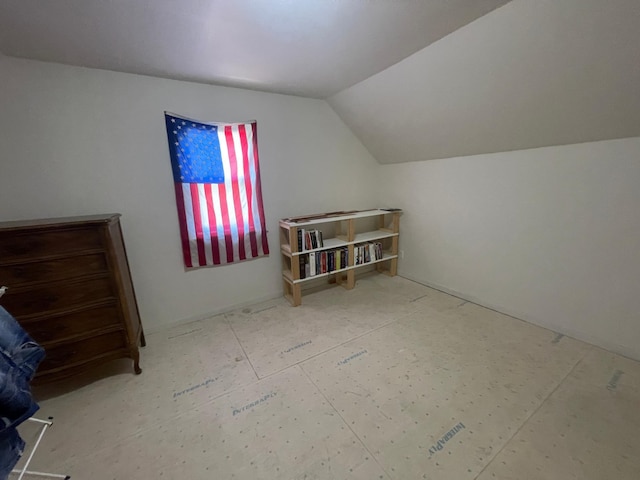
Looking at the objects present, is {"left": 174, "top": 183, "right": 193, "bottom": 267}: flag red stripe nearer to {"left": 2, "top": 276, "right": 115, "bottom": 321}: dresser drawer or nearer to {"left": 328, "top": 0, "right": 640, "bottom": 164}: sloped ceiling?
{"left": 2, "top": 276, "right": 115, "bottom": 321}: dresser drawer

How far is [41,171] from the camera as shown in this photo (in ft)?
6.01

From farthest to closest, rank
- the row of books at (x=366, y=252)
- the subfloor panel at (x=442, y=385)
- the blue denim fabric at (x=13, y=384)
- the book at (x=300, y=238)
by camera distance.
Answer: the row of books at (x=366, y=252), the book at (x=300, y=238), the subfloor panel at (x=442, y=385), the blue denim fabric at (x=13, y=384)

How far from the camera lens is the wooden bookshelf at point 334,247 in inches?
107

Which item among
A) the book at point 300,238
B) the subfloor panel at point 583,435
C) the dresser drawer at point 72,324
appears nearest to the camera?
the subfloor panel at point 583,435

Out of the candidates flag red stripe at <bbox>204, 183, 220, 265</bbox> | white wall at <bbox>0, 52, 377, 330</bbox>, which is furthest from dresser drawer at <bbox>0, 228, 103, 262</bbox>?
flag red stripe at <bbox>204, 183, 220, 265</bbox>

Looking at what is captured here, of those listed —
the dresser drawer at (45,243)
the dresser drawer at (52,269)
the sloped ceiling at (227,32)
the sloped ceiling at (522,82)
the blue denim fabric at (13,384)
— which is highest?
the sloped ceiling at (227,32)

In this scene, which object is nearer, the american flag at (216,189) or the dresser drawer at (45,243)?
the dresser drawer at (45,243)

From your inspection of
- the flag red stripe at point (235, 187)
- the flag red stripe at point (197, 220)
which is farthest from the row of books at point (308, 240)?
the flag red stripe at point (197, 220)

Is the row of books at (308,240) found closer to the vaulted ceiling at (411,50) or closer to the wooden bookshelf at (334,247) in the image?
the wooden bookshelf at (334,247)

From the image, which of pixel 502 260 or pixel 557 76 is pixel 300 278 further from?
pixel 557 76

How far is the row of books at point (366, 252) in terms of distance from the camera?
3.14 meters

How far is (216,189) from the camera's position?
2.43m

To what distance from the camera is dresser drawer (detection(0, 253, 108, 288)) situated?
1448mm

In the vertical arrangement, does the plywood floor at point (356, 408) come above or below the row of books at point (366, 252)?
below
